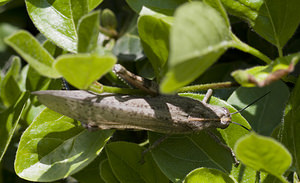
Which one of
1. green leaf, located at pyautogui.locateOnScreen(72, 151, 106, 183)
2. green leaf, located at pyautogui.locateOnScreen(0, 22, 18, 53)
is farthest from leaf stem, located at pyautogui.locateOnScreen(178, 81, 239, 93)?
green leaf, located at pyautogui.locateOnScreen(0, 22, 18, 53)

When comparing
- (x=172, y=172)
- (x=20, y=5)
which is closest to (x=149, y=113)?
(x=172, y=172)

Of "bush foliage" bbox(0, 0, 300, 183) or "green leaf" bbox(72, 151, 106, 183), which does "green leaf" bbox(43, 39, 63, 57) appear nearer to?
"bush foliage" bbox(0, 0, 300, 183)

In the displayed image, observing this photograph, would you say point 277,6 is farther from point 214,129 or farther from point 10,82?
point 10,82

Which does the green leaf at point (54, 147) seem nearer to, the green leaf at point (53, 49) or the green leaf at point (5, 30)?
the green leaf at point (53, 49)

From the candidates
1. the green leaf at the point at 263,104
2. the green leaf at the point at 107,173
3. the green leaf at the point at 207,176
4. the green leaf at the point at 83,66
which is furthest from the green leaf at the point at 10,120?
the green leaf at the point at 263,104

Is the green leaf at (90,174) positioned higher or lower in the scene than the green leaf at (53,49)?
lower

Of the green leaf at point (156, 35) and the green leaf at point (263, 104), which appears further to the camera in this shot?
the green leaf at point (263, 104)
